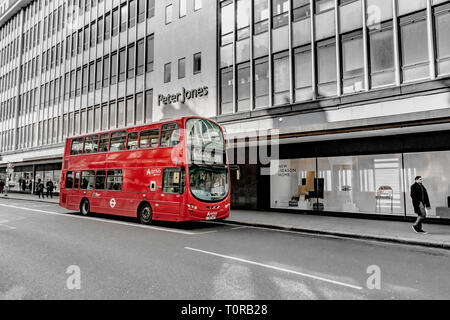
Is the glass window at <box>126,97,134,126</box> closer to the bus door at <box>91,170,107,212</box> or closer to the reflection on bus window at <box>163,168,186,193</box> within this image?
the bus door at <box>91,170,107,212</box>

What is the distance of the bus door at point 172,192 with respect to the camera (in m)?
10.8

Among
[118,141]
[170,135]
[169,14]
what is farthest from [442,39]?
[169,14]

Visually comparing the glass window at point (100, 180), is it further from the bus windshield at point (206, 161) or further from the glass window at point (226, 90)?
the glass window at point (226, 90)

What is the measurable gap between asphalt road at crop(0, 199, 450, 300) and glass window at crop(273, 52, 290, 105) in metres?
8.37

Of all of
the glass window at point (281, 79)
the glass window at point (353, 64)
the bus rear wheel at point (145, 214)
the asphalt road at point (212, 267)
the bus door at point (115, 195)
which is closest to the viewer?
the asphalt road at point (212, 267)

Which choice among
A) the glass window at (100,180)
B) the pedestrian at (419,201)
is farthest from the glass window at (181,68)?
the pedestrian at (419,201)

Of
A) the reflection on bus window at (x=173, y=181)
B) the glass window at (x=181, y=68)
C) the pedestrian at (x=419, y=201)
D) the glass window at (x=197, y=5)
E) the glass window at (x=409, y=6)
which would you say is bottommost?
the pedestrian at (x=419, y=201)

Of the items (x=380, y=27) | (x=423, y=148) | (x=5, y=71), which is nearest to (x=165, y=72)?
(x=380, y=27)

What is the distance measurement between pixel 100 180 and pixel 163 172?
180 inches

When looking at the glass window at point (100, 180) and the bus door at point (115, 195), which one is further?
the glass window at point (100, 180)

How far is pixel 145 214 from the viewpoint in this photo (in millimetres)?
12352

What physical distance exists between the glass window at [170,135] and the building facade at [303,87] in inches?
108

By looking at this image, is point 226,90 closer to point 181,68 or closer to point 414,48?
point 181,68

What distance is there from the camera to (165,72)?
2155cm
